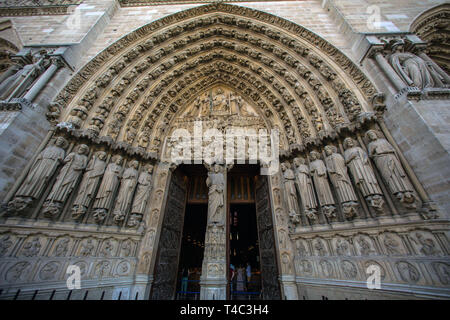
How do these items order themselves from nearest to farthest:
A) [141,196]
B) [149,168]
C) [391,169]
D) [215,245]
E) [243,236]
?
1. [391,169]
2. [215,245]
3. [141,196]
4. [149,168]
5. [243,236]

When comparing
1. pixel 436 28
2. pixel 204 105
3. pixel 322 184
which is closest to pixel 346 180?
pixel 322 184

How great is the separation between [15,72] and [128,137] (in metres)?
3.36

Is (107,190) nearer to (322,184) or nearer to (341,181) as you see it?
(322,184)

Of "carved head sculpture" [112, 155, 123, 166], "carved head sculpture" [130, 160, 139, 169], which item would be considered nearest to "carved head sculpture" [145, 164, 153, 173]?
"carved head sculpture" [130, 160, 139, 169]

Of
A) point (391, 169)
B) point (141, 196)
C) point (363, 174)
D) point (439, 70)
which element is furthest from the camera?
point (141, 196)

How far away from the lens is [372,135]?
320cm

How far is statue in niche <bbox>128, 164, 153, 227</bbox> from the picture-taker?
149 inches

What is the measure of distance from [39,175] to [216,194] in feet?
11.4

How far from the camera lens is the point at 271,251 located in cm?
391

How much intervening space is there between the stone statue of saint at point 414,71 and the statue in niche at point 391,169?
130 cm

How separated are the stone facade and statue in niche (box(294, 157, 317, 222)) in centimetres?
3

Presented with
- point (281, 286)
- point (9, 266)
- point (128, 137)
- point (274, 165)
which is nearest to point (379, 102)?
point (274, 165)

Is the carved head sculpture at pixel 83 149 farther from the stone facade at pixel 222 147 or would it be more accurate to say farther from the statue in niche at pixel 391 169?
the statue in niche at pixel 391 169

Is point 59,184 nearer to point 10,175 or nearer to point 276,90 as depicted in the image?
point 10,175
